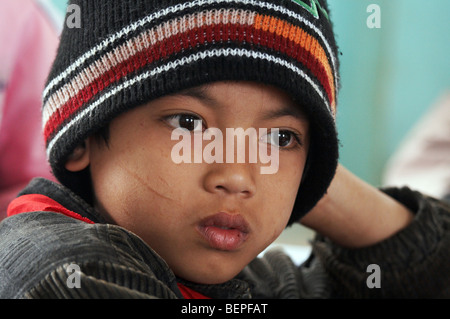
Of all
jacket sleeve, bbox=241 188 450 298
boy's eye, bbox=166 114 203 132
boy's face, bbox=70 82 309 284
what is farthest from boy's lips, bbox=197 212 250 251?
jacket sleeve, bbox=241 188 450 298

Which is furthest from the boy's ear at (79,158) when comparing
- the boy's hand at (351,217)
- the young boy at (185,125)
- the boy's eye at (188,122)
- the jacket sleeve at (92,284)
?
the boy's hand at (351,217)

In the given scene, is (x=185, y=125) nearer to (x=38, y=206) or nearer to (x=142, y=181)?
(x=142, y=181)

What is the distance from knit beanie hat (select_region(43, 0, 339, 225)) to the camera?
26.0 inches

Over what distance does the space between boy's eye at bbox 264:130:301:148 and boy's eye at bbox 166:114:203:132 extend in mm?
95

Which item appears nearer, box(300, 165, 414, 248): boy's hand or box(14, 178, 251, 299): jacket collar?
box(14, 178, 251, 299): jacket collar

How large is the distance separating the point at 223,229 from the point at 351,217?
0.37 meters

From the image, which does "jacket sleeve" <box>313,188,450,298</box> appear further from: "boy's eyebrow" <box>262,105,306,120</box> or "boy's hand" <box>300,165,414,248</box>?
"boy's eyebrow" <box>262,105,306,120</box>

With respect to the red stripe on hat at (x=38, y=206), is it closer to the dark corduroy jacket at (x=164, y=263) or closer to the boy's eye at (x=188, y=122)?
the dark corduroy jacket at (x=164, y=263)

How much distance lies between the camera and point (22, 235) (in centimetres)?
55

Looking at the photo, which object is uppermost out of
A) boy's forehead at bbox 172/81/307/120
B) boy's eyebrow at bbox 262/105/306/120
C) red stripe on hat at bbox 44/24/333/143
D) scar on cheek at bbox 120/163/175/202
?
red stripe on hat at bbox 44/24/333/143

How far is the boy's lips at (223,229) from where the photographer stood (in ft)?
2.21

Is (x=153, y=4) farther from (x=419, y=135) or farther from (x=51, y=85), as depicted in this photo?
(x=419, y=135)

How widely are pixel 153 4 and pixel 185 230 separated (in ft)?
0.86

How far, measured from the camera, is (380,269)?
0.95 metres
